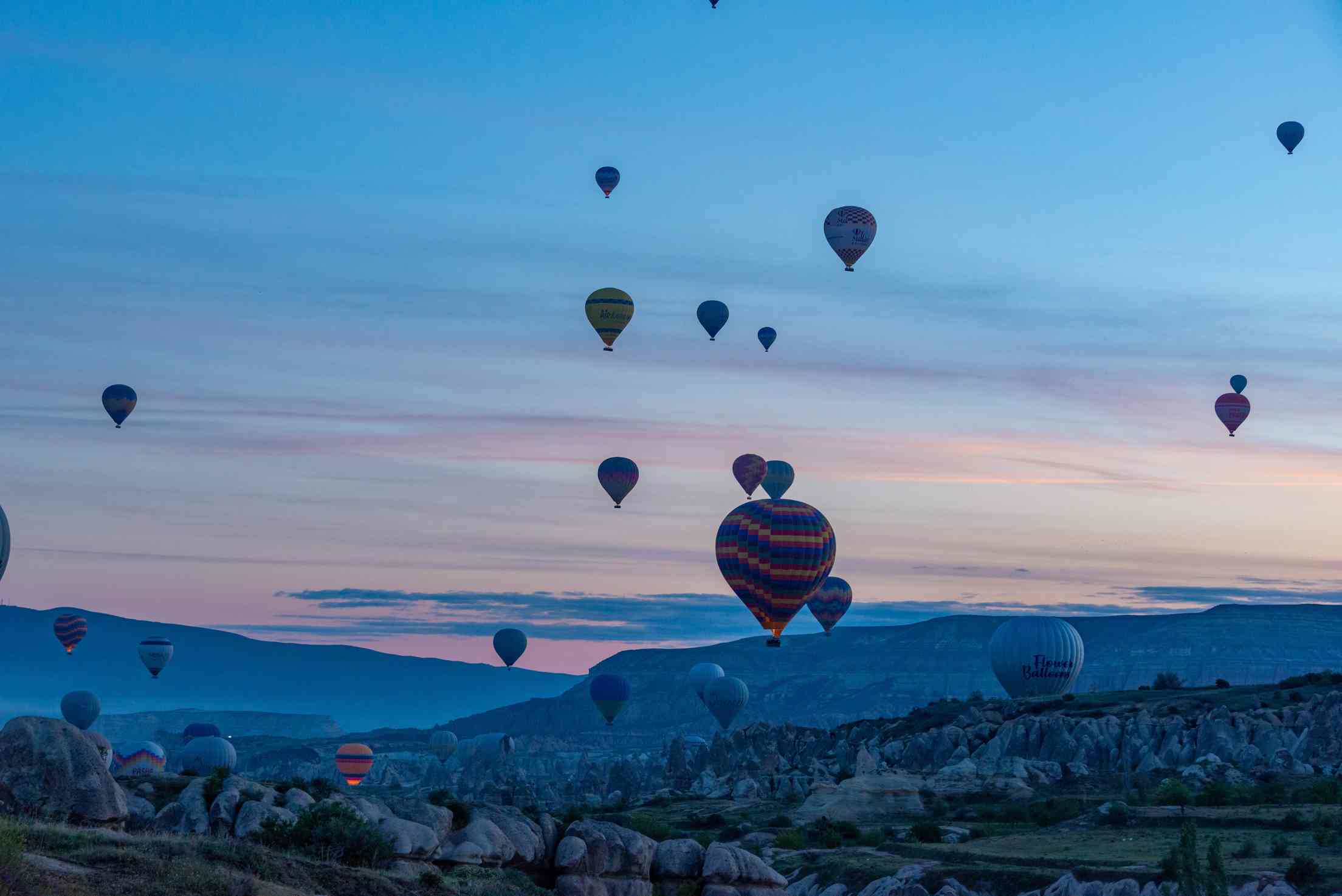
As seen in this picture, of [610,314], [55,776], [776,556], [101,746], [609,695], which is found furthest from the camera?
[609,695]

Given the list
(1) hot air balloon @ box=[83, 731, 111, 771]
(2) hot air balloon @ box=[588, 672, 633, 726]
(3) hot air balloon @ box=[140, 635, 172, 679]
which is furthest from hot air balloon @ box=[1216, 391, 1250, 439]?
(3) hot air balloon @ box=[140, 635, 172, 679]

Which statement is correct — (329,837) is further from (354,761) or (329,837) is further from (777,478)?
(354,761)

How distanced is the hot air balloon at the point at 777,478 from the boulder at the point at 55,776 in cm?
12645

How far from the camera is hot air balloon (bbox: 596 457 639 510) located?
5404 inches

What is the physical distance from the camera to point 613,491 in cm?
13775

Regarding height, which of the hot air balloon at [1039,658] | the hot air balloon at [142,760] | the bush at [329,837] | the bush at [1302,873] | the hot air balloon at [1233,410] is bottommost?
the bush at [329,837]

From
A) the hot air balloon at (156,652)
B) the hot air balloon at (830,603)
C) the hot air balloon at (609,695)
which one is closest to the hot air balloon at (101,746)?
the hot air balloon at (830,603)

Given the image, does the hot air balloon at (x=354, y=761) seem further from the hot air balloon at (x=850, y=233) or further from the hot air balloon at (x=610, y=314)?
the hot air balloon at (x=850, y=233)

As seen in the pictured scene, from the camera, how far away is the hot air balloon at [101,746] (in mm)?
44281

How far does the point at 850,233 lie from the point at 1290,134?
3569 centimetres

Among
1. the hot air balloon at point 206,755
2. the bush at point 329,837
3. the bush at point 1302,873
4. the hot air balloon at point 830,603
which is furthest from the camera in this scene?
the hot air balloon at point 830,603

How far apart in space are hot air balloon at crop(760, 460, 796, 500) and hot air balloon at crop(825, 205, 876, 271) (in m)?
56.9

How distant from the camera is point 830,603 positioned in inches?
6850

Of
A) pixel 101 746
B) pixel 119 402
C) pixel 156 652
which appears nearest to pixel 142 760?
pixel 156 652
